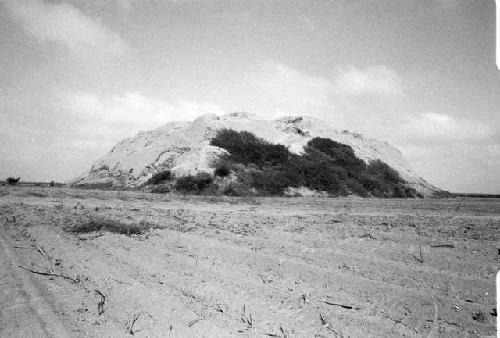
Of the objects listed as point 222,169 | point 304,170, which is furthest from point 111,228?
point 304,170

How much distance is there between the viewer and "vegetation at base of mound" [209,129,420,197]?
2491 cm

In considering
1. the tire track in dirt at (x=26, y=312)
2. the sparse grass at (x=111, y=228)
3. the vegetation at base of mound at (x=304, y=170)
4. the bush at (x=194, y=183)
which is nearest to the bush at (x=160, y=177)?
the bush at (x=194, y=183)

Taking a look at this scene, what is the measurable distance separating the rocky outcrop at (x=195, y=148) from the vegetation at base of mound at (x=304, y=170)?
5.32 ft

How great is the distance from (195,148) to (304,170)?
35.7ft

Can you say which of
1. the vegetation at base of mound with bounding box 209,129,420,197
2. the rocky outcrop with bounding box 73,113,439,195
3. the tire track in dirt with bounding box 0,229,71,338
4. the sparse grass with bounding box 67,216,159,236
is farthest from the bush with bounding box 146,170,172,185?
the tire track in dirt with bounding box 0,229,71,338

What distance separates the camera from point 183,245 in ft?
20.4

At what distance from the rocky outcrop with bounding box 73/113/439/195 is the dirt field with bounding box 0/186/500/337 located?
19291 millimetres

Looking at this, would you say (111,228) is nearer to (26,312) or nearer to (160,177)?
(26,312)

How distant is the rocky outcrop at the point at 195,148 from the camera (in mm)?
28020

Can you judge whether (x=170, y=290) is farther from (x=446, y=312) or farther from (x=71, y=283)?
(x=446, y=312)

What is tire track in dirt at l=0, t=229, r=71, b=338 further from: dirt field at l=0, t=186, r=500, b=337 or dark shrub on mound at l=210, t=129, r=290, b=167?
dark shrub on mound at l=210, t=129, r=290, b=167

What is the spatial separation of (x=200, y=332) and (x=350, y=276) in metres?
2.43

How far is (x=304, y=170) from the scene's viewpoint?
27.9m

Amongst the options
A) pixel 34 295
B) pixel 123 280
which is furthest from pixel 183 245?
pixel 34 295
